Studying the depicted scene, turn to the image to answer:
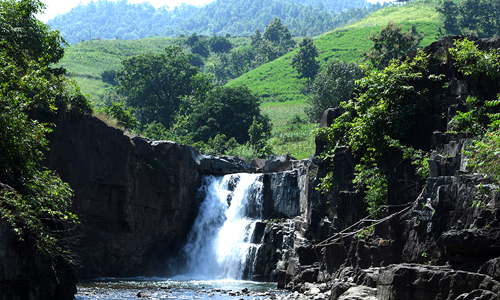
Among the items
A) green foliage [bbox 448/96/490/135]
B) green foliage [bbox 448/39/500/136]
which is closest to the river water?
green foliage [bbox 448/96/490/135]

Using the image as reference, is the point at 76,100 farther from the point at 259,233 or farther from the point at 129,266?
the point at 259,233

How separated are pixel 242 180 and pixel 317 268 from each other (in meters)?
14.5

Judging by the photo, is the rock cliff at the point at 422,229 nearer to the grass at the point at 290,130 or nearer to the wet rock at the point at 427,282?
the wet rock at the point at 427,282

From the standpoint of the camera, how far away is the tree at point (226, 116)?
6100 centimetres

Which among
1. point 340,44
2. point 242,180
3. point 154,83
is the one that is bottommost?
point 242,180

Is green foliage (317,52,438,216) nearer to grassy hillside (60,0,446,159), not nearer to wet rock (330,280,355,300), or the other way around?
wet rock (330,280,355,300)

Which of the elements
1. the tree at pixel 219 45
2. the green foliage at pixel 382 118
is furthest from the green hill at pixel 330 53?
the green foliage at pixel 382 118

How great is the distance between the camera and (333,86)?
65.1 meters

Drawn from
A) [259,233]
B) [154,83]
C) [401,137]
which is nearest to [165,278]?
[259,233]

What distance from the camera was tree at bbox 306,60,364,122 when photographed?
6481cm

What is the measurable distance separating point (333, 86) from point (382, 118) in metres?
41.4

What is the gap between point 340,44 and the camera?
106m

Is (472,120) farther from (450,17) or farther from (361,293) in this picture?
(450,17)

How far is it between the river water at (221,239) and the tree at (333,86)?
27.6m
